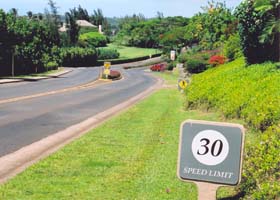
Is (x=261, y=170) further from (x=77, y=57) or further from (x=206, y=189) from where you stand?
(x=77, y=57)

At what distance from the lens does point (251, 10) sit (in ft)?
76.2

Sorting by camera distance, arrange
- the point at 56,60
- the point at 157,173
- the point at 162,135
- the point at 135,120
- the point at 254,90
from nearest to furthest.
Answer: the point at 157,173 → the point at 162,135 → the point at 254,90 → the point at 135,120 → the point at 56,60

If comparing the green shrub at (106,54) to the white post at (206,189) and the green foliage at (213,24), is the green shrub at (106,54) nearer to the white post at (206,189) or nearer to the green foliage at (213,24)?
the green foliage at (213,24)

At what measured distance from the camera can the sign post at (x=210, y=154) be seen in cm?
542

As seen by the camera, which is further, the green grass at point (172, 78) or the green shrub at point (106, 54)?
the green shrub at point (106, 54)

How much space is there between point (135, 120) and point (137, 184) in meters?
7.95

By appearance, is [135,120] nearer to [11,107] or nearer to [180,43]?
[11,107]

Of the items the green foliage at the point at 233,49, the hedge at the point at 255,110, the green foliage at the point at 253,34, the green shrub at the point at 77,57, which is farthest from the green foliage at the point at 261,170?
the green shrub at the point at 77,57

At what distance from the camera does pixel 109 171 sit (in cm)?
834

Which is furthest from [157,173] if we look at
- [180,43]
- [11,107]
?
[180,43]

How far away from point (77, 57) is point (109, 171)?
92.7 m

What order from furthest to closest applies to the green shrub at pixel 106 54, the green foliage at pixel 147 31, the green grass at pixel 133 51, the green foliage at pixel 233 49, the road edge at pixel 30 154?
the green foliage at pixel 147 31
the green grass at pixel 133 51
the green shrub at pixel 106 54
the green foliage at pixel 233 49
the road edge at pixel 30 154

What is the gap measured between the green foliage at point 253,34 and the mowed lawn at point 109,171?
11495mm

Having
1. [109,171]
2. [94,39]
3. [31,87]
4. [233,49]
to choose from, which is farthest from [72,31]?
[109,171]
